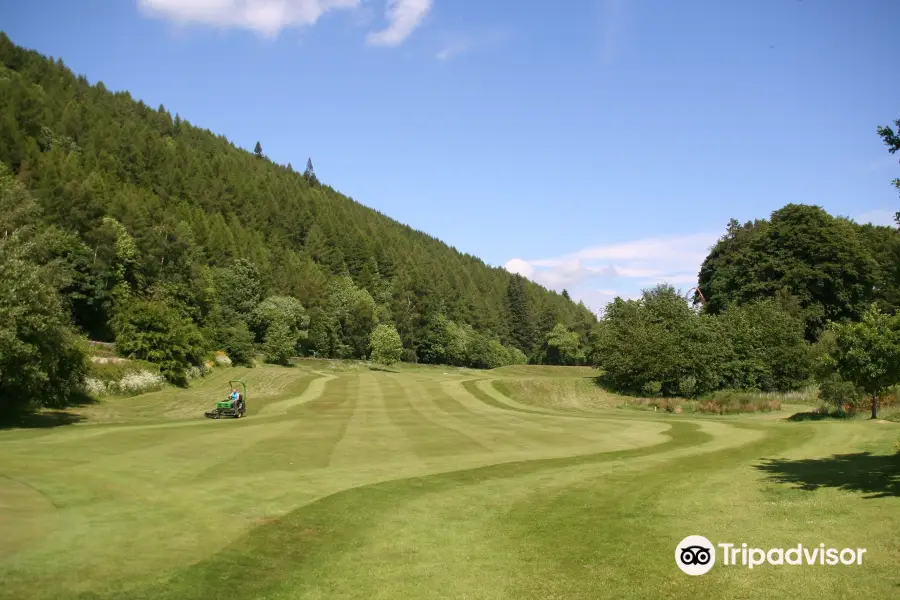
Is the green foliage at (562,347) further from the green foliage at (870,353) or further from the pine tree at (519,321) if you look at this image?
the green foliage at (870,353)

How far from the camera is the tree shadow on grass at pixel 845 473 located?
1709cm

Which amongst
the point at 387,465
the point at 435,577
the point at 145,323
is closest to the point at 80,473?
the point at 387,465

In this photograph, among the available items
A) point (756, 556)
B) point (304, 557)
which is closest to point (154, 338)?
point (304, 557)

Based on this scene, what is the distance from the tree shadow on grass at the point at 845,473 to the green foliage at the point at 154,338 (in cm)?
5242

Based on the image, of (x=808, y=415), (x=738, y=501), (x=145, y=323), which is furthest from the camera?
(x=145, y=323)

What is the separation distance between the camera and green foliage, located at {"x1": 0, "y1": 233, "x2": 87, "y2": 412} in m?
29.0

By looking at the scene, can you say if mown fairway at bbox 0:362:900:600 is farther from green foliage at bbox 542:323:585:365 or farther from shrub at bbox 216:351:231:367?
green foliage at bbox 542:323:585:365

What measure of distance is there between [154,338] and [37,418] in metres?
23.7

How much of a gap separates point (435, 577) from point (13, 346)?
1064 inches

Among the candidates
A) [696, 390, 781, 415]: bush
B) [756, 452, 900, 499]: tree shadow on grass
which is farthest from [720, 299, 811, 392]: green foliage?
[756, 452, 900, 499]: tree shadow on grass

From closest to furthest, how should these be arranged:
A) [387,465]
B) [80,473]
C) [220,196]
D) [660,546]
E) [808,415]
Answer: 1. [660,546]
2. [80,473]
3. [387,465]
4. [808,415]
5. [220,196]

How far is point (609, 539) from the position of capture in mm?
12836

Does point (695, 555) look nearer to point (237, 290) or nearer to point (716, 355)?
point (716, 355)

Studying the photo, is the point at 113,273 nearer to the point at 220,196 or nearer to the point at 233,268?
the point at 233,268
